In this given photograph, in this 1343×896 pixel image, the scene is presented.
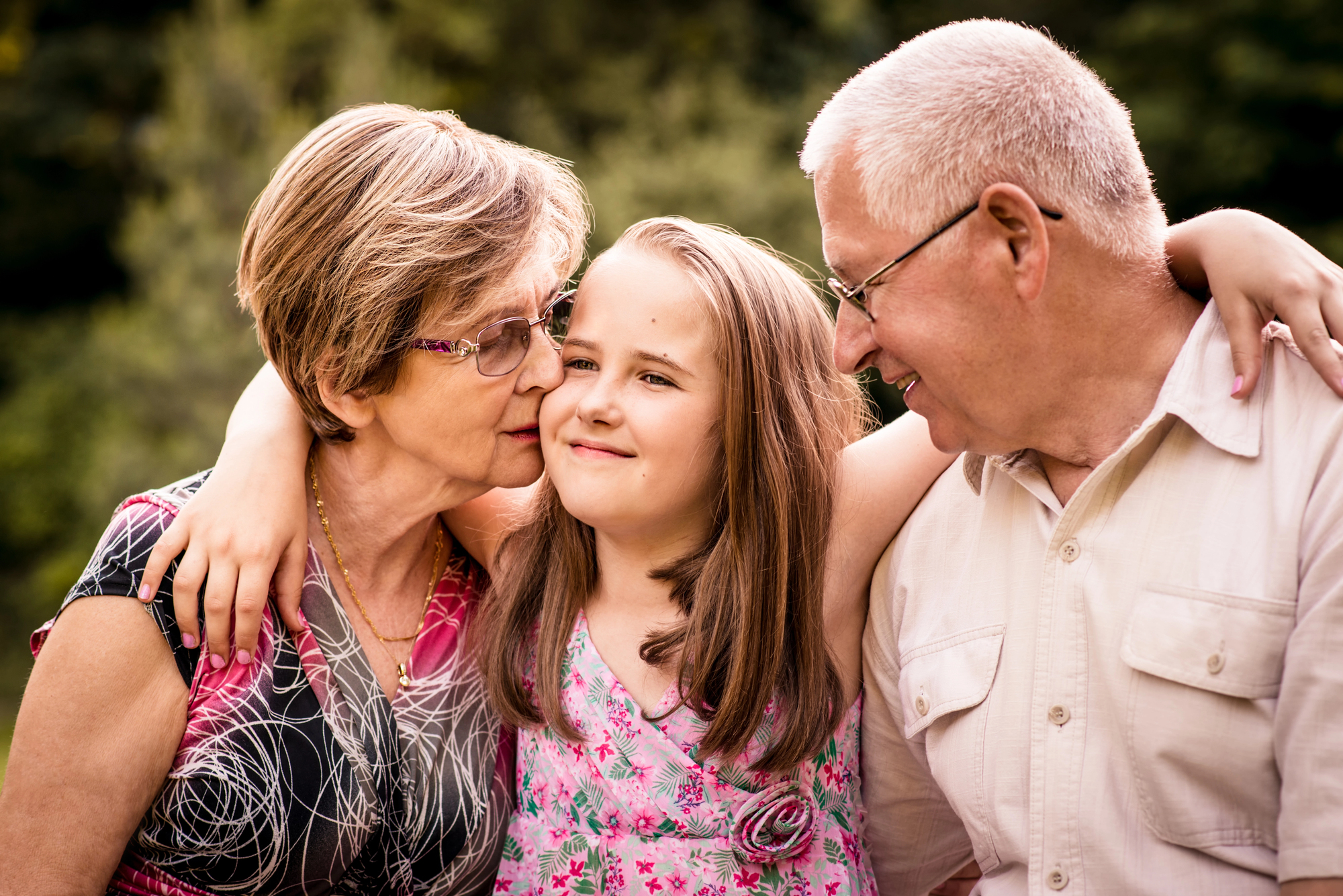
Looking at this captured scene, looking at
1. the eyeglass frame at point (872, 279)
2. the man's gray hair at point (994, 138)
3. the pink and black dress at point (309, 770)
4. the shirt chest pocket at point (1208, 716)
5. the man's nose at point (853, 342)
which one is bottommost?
the pink and black dress at point (309, 770)

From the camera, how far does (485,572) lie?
2865 millimetres

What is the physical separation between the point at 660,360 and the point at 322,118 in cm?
1062

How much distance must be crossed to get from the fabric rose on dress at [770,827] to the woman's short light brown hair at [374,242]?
47.8 inches

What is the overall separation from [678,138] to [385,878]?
10772mm

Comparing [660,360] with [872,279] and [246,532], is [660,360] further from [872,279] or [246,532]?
[246,532]

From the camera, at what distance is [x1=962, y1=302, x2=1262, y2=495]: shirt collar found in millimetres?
1878

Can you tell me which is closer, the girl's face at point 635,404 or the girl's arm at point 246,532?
the girl's arm at point 246,532

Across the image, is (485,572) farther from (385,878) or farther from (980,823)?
(980,823)

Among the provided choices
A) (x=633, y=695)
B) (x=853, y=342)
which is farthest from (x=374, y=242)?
(x=633, y=695)

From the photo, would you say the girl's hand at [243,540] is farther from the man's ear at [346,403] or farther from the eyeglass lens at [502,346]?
the eyeglass lens at [502,346]

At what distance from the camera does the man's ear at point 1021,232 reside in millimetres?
1912

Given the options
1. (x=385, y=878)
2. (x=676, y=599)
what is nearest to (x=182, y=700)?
(x=385, y=878)

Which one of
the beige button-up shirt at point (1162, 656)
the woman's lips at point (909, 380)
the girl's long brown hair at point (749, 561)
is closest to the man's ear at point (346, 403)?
the girl's long brown hair at point (749, 561)

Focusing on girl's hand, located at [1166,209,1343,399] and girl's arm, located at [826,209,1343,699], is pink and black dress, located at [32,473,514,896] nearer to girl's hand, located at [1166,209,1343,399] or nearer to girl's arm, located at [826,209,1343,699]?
girl's arm, located at [826,209,1343,699]
